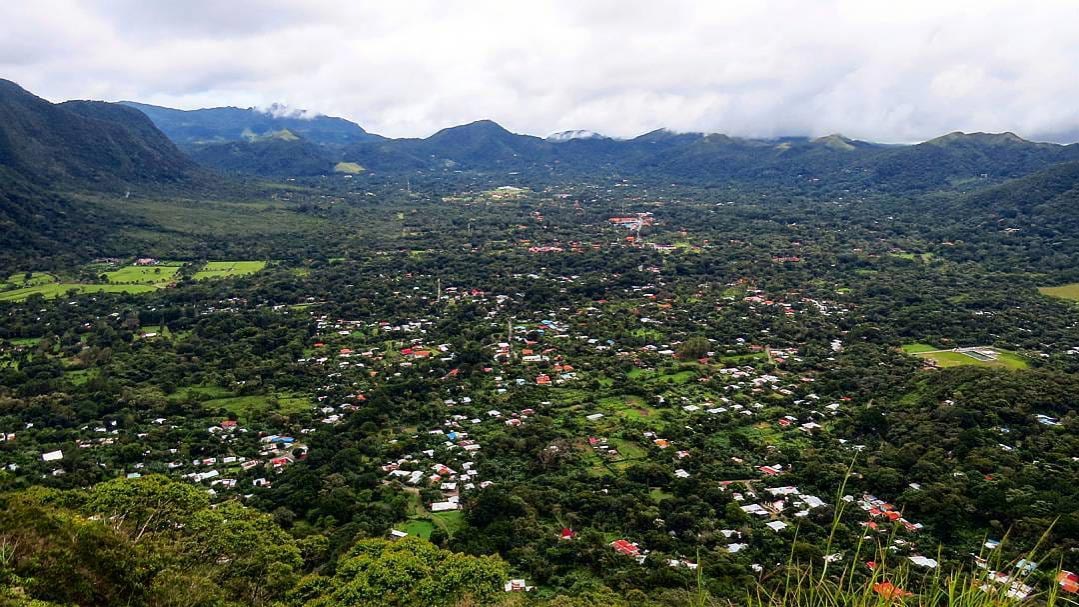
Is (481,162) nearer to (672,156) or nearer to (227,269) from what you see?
(672,156)

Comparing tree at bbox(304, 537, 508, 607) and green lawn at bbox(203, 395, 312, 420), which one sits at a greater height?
tree at bbox(304, 537, 508, 607)

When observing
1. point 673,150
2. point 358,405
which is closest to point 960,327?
point 358,405

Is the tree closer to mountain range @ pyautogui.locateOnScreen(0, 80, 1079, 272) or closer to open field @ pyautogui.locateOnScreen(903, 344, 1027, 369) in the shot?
open field @ pyautogui.locateOnScreen(903, 344, 1027, 369)

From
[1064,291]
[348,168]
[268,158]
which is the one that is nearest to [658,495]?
[1064,291]

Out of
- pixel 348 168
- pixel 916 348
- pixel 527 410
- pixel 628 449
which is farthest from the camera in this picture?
pixel 348 168

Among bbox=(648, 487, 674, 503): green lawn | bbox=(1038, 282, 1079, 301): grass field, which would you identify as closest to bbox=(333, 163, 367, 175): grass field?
bbox=(1038, 282, 1079, 301): grass field

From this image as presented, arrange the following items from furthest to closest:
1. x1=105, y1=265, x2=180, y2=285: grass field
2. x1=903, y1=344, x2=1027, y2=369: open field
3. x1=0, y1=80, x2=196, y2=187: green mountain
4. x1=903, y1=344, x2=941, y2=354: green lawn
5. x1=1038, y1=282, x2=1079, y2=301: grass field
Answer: x1=0, y1=80, x2=196, y2=187: green mountain < x1=105, y1=265, x2=180, y2=285: grass field < x1=1038, y1=282, x2=1079, y2=301: grass field < x1=903, y1=344, x2=941, y2=354: green lawn < x1=903, y1=344, x2=1027, y2=369: open field

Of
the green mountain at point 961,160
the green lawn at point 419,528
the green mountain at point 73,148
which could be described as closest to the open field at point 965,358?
the green lawn at point 419,528
